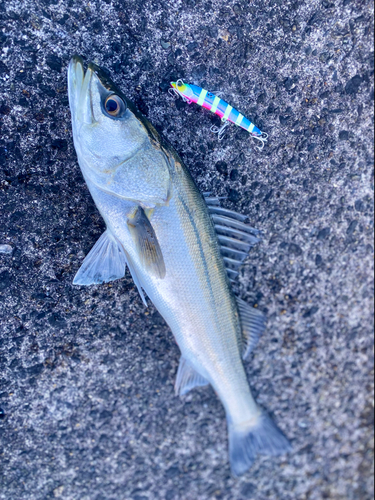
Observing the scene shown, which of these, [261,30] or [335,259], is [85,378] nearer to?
[335,259]

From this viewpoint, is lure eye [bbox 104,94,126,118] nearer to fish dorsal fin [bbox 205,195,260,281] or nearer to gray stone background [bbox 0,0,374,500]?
gray stone background [bbox 0,0,374,500]

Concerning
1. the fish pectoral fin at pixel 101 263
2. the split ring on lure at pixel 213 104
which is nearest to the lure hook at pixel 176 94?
the split ring on lure at pixel 213 104

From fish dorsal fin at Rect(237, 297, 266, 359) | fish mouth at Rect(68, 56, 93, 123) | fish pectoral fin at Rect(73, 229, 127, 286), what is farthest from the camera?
fish dorsal fin at Rect(237, 297, 266, 359)

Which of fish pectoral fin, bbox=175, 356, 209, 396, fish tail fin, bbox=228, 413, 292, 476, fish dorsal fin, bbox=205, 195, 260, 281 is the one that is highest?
fish dorsal fin, bbox=205, 195, 260, 281

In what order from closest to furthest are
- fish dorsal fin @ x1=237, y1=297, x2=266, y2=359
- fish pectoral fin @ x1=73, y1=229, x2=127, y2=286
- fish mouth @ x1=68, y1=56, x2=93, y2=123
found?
fish mouth @ x1=68, y1=56, x2=93, y2=123 < fish pectoral fin @ x1=73, y1=229, x2=127, y2=286 < fish dorsal fin @ x1=237, y1=297, x2=266, y2=359

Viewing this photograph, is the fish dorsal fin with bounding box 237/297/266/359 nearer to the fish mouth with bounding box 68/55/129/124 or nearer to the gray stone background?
the gray stone background

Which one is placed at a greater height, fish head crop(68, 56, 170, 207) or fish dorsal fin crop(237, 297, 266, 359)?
fish head crop(68, 56, 170, 207)

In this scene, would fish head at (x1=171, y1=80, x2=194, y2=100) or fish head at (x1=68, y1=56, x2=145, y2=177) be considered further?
fish head at (x1=171, y1=80, x2=194, y2=100)

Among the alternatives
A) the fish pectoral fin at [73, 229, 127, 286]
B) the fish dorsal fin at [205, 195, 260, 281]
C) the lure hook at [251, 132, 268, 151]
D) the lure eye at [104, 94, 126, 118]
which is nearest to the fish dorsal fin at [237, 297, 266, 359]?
the fish dorsal fin at [205, 195, 260, 281]
